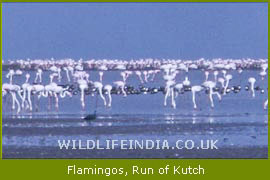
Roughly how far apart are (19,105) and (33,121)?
4567 millimetres

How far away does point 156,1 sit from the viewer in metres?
16.2

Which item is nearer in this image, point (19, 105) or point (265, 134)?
point (265, 134)

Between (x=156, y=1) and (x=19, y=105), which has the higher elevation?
(x=156, y=1)

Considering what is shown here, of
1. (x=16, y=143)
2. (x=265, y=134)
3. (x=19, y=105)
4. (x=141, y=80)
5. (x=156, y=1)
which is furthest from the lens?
(x=141, y=80)

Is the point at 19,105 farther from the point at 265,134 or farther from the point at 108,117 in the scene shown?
the point at 265,134

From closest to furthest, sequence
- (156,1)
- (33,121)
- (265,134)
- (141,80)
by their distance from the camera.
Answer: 1. (156,1)
2. (265,134)
3. (33,121)
4. (141,80)

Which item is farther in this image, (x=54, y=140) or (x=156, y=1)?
(x=54, y=140)

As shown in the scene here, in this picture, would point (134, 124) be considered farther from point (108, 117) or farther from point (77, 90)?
point (77, 90)

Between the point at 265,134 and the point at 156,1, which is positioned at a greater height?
the point at 156,1

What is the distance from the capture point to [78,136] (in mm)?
18797

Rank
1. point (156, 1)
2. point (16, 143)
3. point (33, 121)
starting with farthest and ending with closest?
point (33, 121)
point (16, 143)
point (156, 1)

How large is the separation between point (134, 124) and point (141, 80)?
25.9 m
